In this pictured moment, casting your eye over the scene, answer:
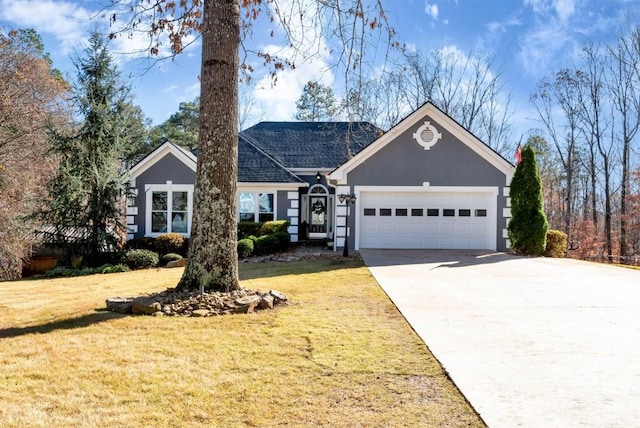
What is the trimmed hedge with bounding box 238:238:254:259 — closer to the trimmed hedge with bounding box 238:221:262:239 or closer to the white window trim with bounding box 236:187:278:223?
the trimmed hedge with bounding box 238:221:262:239

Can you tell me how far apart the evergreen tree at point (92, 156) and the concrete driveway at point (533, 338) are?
33.7 feet

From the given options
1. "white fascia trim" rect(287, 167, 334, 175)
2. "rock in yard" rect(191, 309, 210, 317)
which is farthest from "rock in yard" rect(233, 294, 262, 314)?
"white fascia trim" rect(287, 167, 334, 175)

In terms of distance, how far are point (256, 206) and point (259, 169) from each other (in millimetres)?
1672

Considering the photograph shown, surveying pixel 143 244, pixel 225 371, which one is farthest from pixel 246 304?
pixel 143 244

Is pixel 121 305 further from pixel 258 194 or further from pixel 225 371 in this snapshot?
pixel 258 194

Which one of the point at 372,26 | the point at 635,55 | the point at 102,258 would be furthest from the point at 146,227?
the point at 635,55

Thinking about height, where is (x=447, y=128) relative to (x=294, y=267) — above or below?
above

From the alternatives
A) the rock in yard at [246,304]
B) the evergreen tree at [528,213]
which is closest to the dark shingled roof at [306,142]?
the evergreen tree at [528,213]

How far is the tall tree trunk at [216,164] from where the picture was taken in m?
7.36

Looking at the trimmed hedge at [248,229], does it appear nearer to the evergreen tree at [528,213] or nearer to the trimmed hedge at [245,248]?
the trimmed hedge at [245,248]

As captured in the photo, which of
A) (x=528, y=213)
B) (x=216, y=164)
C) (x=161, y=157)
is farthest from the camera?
(x=161, y=157)

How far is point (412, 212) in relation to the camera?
16.4 meters

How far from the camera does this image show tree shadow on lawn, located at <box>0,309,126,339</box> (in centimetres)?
577

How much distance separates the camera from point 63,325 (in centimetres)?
611
